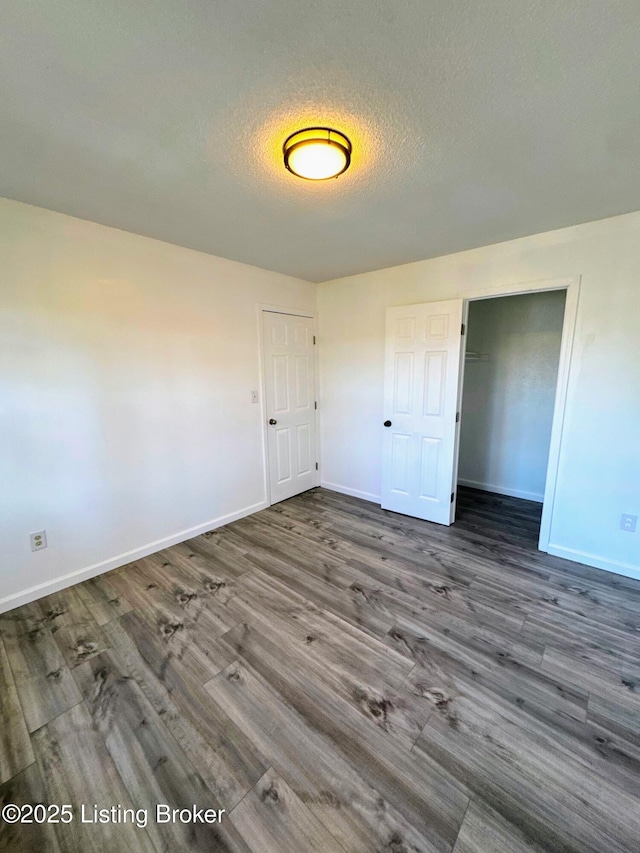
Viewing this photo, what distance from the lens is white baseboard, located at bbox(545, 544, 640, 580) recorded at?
2.42 meters

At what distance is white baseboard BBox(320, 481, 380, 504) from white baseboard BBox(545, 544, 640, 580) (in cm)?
165

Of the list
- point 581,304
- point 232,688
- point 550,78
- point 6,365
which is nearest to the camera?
point 550,78

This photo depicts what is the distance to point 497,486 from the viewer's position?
13.5 feet

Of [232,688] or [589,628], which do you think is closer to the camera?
[232,688]

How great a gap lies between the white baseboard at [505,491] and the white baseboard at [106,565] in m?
2.85

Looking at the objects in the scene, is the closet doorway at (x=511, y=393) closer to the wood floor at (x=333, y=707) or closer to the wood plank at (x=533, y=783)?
the wood floor at (x=333, y=707)

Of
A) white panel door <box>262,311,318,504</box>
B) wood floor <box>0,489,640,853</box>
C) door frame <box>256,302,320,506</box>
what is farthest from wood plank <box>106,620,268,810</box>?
white panel door <box>262,311,318,504</box>

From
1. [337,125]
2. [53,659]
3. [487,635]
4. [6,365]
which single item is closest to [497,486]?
[487,635]

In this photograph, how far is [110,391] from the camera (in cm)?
245

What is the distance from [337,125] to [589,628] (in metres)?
2.89

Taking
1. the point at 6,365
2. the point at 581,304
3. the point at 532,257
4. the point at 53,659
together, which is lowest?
the point at 53,659

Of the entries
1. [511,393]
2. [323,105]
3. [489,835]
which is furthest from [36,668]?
[511,393]

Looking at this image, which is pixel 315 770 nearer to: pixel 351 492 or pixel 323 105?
pixel 323 105

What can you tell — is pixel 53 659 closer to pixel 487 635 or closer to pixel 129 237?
pixel 487 635
